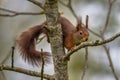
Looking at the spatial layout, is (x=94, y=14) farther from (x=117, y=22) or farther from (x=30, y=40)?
(x=30, y=40)

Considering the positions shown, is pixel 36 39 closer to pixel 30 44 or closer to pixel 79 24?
pixel 30 44

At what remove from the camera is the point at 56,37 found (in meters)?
1.62

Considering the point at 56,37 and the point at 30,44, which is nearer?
the point at 56,37

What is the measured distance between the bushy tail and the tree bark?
0.33 feet

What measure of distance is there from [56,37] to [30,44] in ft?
0.53

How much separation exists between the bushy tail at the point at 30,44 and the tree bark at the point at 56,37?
101 mm

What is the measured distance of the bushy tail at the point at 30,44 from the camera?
1.73 m

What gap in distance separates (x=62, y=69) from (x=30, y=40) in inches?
8.1

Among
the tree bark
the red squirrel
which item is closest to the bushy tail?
the red squirrel

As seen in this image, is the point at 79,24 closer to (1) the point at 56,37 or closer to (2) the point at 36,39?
(1) the point at 56,37

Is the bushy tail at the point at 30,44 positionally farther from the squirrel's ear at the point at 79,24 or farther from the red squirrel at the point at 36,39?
the squirrel's ear at the point at 79,24

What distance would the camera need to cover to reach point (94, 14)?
5.57 metres

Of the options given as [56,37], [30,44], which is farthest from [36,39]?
[56,37]

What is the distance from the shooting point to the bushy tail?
173 cm
